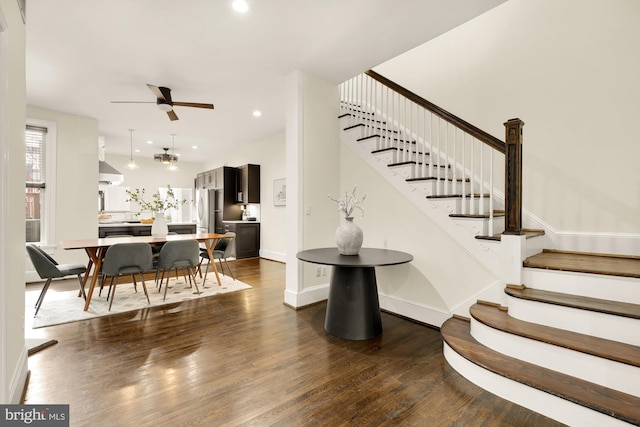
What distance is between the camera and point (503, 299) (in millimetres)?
2305

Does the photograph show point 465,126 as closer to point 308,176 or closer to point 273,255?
point 308,176

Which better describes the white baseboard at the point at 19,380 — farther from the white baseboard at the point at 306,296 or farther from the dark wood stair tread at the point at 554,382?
the dark wood stair tread at the point at 554,382

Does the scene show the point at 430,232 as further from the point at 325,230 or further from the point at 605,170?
the point at 605,170

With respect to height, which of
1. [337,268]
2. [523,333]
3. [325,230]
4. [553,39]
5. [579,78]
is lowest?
[523,333]

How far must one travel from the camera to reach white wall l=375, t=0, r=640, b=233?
252 cm

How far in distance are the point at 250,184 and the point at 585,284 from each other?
21.0 ft

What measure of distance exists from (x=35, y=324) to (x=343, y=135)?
3.98m

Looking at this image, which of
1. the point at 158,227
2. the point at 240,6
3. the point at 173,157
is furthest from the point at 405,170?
the point at 173,157

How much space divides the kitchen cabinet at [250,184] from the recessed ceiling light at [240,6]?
16.0 feet

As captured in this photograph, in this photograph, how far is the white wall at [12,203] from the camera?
1.39m

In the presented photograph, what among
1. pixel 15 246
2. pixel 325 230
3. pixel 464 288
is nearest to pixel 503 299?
pixel 464 288

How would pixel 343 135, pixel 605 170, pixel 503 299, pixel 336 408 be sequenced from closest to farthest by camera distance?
pixel 336 408, pixel 503 299, pixel 605 170, pixel 343 135

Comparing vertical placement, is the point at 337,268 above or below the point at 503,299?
above

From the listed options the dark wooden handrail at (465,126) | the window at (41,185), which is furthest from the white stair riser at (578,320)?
the window at (41,185)
